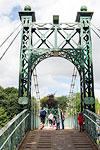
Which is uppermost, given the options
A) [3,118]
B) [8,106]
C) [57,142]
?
[8,106]

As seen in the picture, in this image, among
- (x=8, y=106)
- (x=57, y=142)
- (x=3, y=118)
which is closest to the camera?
(x=57, y=142)

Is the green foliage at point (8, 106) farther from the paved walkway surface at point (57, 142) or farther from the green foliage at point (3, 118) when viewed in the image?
the paved walkway surface at point (57, 142)

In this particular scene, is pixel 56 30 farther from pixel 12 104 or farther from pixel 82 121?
pixel 12 104

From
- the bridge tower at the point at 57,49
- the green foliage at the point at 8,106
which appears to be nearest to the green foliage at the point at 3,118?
the green foliage at the point at 8,106

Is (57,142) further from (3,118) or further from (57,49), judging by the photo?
(3,118)

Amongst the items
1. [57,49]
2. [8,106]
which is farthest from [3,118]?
[57,49]

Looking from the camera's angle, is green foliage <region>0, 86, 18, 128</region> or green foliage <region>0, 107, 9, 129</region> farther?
green foliage <region>0, 86, 18, 128</region>

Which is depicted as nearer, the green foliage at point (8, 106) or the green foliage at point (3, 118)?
the green foliage at point (3, 118)

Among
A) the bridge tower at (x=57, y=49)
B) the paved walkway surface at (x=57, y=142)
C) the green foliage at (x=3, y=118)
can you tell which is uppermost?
the bridge tower at (x=57, y=49)

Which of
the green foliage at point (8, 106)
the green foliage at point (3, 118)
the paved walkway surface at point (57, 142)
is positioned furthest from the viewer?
the green foliage at point (8, 106)

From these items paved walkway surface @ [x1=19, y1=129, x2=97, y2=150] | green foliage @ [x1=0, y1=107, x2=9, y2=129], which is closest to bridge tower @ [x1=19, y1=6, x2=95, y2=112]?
paved walkway surface @ [x1=19, y1=129, x2=97, y2=150]

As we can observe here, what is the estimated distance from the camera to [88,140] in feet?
24.2

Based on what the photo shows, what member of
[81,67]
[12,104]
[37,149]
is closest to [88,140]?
[37,149]

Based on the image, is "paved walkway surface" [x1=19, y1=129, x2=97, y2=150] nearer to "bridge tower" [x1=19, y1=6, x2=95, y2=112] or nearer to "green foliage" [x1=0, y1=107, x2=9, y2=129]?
"bridge tower" [x1=19, y1=6, x2=95, y2=112]
